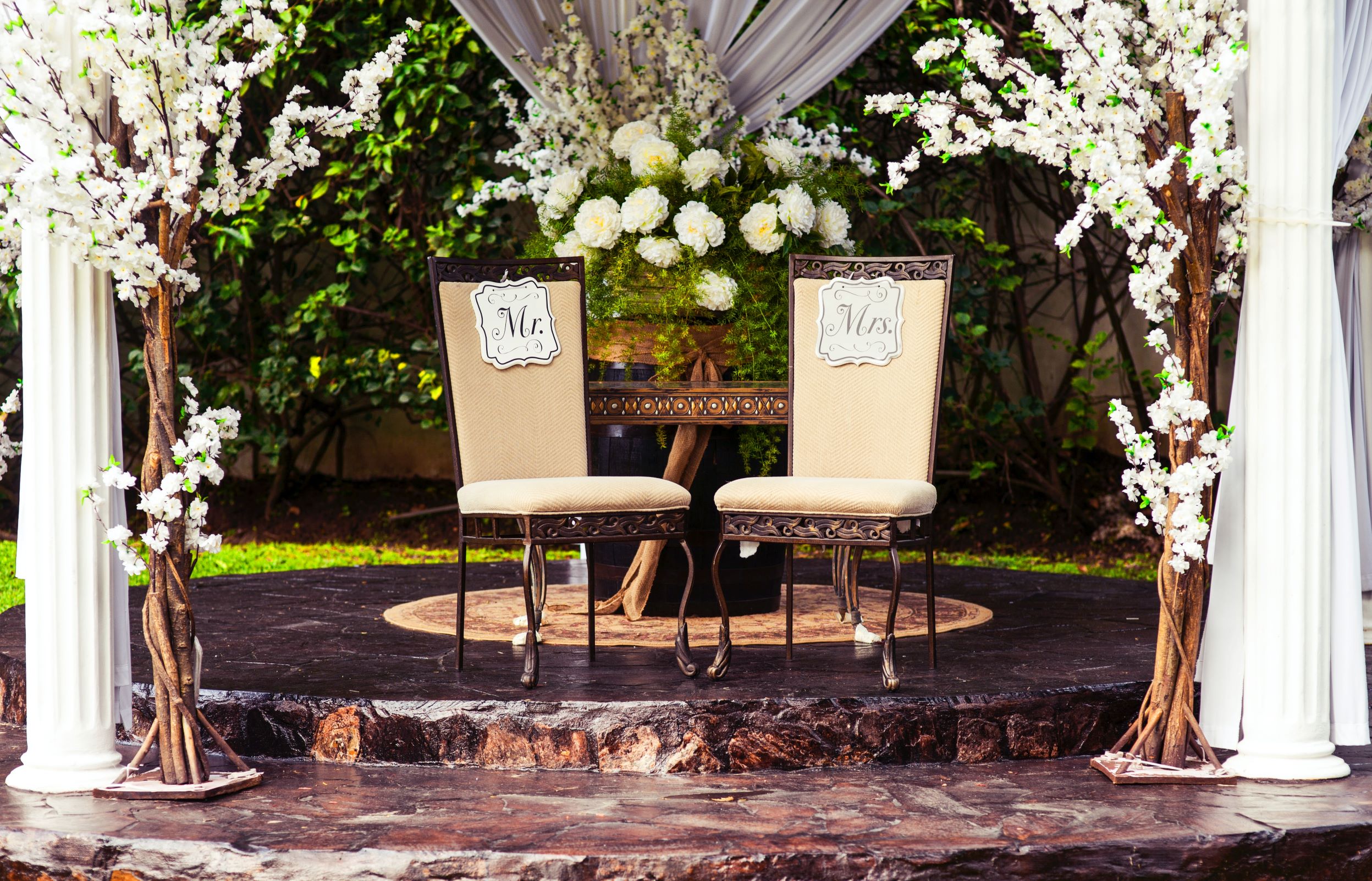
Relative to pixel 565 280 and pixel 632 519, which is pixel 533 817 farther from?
pixel 565 280

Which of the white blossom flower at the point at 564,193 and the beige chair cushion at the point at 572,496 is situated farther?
the white blossom flower at the point at 564,193

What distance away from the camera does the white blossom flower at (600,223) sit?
169 inches

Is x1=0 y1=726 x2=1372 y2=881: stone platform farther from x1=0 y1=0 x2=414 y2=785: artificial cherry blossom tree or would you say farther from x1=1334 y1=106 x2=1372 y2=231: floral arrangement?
x1=1334 y1=106 x2=1372 y2=231: floral arrangement

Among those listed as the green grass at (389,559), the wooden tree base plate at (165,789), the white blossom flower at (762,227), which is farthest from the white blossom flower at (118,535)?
the green grass at (389,559)

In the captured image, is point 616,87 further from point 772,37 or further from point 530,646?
point 530,646

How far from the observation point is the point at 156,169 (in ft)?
9.36

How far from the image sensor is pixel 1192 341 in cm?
304

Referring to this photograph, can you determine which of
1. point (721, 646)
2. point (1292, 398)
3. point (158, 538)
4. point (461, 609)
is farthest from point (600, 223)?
point (1292, 398)

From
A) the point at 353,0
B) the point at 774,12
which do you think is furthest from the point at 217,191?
the point at 353,0

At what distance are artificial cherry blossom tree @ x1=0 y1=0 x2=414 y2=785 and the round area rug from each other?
4.19 feet

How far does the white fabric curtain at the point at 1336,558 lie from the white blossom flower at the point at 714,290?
5.41ft

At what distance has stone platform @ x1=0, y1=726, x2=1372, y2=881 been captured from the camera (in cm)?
249

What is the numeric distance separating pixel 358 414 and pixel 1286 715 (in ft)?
19.3

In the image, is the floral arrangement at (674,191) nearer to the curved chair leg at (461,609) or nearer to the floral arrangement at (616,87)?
the floral arrangement at (616,87)
